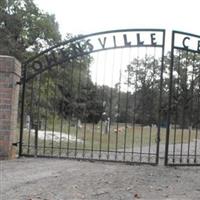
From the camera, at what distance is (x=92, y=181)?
791 centimetres

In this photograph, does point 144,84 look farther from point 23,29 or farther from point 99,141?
point 23,29

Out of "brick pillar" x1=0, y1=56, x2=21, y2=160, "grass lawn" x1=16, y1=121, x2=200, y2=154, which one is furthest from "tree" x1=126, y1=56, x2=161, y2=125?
"brick pillar" x1=0, y1=56, x2=21, y2=160

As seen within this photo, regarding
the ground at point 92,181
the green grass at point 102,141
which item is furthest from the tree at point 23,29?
the ground at point 92,181

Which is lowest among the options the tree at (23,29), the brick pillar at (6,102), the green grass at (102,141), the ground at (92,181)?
the ground at (92,181)

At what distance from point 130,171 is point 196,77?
3554mm

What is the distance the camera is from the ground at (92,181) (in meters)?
6.98

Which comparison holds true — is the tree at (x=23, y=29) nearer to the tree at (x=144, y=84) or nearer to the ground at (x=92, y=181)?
the tree at (x=144, y=84)

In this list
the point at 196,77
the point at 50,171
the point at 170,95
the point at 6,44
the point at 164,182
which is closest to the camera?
the point at 164,182

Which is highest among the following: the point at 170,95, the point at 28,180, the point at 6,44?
the point at 6,44

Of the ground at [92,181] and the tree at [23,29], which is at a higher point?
the tree at [23,29]

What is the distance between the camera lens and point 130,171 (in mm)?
9070

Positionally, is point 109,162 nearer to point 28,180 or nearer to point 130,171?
point 130,171

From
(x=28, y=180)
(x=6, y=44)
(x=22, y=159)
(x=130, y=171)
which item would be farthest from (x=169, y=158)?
(x=6, y=44)

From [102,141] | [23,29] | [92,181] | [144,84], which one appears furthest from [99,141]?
[23,29]
